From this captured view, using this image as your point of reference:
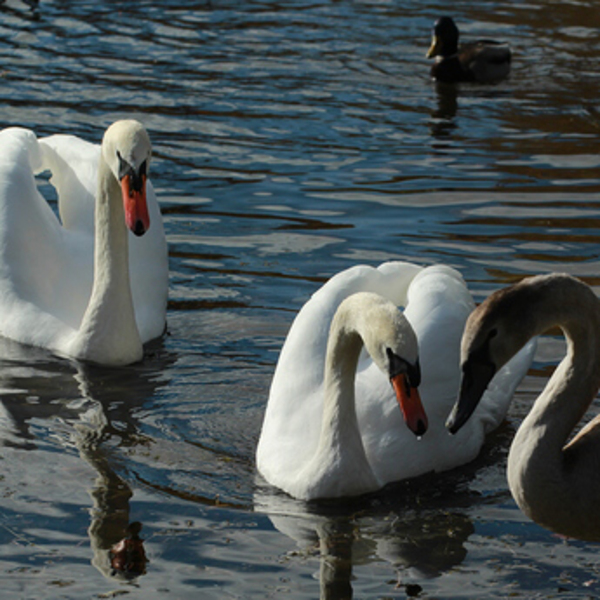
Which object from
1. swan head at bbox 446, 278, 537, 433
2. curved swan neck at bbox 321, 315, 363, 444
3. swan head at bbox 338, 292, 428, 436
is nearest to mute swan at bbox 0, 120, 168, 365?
curved swan neck at bbox 321, 315, 363, 444

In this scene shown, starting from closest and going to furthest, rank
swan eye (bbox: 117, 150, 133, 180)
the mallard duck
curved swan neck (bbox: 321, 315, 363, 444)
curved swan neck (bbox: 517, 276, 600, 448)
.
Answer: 1. curved swan neck (bbox: 517, 276, 600, 448)
2. curved swan neck (bbox: 321, 315, 363, 444)
3. swan eye (bbox: 117, 150, 133, 180)
4. the mallard duck

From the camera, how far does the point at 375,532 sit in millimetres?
5676

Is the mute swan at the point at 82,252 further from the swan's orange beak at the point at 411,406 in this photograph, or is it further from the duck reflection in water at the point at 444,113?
the duck reflection in water at the point at 444,113

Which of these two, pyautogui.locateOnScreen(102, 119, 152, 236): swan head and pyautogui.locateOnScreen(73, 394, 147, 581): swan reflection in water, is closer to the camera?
pyautogui.locateOnScreen(73, 394, 147, 581): swan reflection in water

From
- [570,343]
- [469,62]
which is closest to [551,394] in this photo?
[570,343]

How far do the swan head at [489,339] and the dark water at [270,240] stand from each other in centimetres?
91

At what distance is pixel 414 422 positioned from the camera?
17.4 ft

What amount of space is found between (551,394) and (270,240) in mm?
4663


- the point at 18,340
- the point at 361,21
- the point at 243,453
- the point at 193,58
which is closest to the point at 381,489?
the point at 243,453

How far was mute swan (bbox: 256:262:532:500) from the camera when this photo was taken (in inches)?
229

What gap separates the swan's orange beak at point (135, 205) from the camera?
6969mm

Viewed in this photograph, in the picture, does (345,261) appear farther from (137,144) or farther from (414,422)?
(414,422)

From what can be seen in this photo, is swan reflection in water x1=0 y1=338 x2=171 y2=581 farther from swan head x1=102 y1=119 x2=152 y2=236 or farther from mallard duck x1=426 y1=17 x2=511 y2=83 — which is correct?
mallard duck x1=426 y1=17 x2=511 y2=83

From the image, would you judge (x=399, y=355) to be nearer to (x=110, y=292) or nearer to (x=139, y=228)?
(x=139, y=228)
